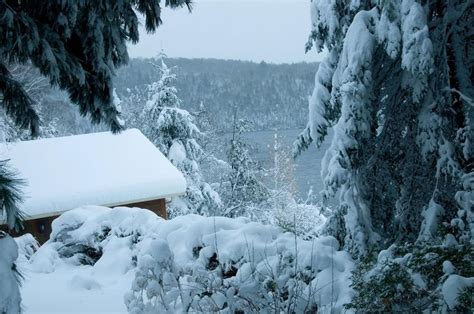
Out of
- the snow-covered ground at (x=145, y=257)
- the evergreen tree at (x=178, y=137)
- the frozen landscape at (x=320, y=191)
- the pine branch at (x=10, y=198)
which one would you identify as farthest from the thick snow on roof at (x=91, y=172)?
the pine branch at (x=10, y=198)

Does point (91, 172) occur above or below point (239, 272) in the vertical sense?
below

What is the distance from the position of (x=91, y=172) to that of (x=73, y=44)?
11760 millimetres

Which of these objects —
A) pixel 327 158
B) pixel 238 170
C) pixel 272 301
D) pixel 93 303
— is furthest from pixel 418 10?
pixel 238 170

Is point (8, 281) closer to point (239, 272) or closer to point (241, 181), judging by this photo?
point (239, 272)

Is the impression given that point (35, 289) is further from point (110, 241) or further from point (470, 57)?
point (470, 57)

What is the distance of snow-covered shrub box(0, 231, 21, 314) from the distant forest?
21642 millimetres

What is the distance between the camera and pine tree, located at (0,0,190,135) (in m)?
3.35

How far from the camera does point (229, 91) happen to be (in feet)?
102

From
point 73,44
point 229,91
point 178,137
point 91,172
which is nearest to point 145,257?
point 73,44

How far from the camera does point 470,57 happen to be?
5094mm

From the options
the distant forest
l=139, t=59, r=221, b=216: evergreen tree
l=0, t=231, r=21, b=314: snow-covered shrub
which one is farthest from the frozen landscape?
the distant forest

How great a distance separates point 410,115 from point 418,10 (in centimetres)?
135

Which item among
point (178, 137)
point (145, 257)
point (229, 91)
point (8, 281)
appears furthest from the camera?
point (229, 91)

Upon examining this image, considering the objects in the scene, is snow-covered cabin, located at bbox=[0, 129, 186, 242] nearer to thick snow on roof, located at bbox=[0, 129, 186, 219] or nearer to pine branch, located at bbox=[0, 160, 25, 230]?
thick snow on roof, located at bbox=[0, 129, 186, 219]
